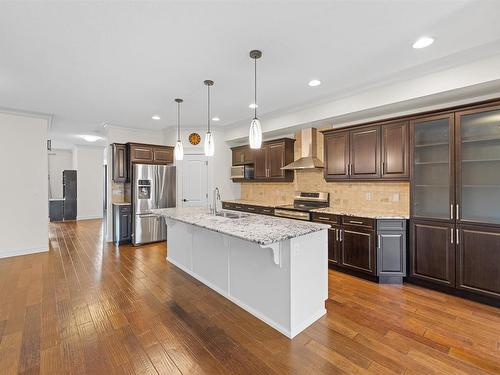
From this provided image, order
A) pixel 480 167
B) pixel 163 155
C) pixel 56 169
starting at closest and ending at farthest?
1. pixel 480 167
2. pixel 163 155
3. pixel 56 169

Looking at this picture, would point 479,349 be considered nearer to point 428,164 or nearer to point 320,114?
point 428,164

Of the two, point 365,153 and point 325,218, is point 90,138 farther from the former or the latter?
point 365,153

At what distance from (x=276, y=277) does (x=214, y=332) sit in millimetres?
763

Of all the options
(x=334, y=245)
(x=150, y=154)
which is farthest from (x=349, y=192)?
(x=150, y=154)

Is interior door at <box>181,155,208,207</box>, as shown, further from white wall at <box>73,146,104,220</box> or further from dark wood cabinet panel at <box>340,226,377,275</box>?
white wall at <box>73,146,104,220</box>

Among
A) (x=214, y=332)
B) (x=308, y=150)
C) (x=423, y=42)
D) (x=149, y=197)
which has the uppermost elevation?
(x=423, y=42)

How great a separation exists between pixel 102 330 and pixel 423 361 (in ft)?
8.99

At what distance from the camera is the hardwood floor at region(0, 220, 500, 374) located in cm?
189

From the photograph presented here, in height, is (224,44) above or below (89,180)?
above

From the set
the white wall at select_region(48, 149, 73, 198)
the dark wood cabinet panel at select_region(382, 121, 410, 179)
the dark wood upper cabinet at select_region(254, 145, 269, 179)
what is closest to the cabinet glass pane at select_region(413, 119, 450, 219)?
the dark wood cabinet panel at select_region(382, 121, 410, 179)

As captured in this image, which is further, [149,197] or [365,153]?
[149,197]

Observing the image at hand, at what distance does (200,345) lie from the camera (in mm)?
2127

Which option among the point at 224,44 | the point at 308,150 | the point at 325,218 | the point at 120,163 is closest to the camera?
the point at 224,44

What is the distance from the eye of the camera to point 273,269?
2.37 meters
